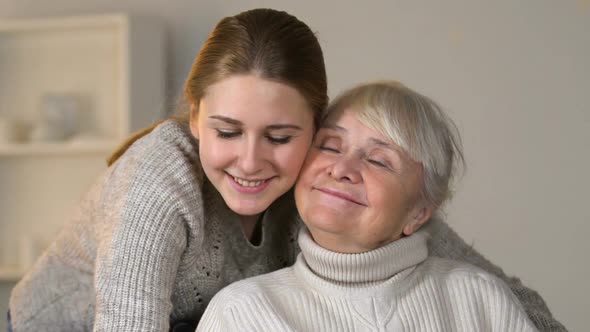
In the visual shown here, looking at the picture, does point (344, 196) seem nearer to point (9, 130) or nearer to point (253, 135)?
point (253, 135)

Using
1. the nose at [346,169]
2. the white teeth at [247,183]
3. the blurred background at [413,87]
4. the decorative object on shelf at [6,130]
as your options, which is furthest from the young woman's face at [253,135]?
the decorative object on shelf at [6,130]

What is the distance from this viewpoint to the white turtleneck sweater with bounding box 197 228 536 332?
5.05 feet

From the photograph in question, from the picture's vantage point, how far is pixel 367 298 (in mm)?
1583

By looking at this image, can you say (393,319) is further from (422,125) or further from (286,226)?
(286,226)

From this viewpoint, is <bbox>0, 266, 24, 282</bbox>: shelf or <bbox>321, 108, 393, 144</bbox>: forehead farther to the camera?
<bbox>0, 266, 24, 282</bbox>: shelf

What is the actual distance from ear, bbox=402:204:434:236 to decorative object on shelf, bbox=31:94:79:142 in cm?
233

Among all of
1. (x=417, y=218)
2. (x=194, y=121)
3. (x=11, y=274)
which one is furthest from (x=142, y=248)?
(x=11, y=274)

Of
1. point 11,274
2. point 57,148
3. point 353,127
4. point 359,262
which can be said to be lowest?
point 11,274

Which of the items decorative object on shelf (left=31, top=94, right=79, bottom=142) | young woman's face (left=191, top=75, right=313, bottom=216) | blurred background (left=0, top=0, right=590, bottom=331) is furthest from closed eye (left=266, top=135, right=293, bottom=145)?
decorative object on shelf (left=31, top=94, right=79, bottom=142)

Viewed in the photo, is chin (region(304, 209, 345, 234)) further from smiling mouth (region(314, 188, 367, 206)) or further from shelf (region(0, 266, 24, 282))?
shelf (region(0, 266, 24, 282))

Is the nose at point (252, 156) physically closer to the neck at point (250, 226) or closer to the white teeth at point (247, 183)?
the white teeth at point (247, 183)

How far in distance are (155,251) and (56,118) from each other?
217 centimetres

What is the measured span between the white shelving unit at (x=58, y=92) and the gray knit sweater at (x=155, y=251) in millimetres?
1492

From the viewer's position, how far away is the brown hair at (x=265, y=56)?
1670mm
